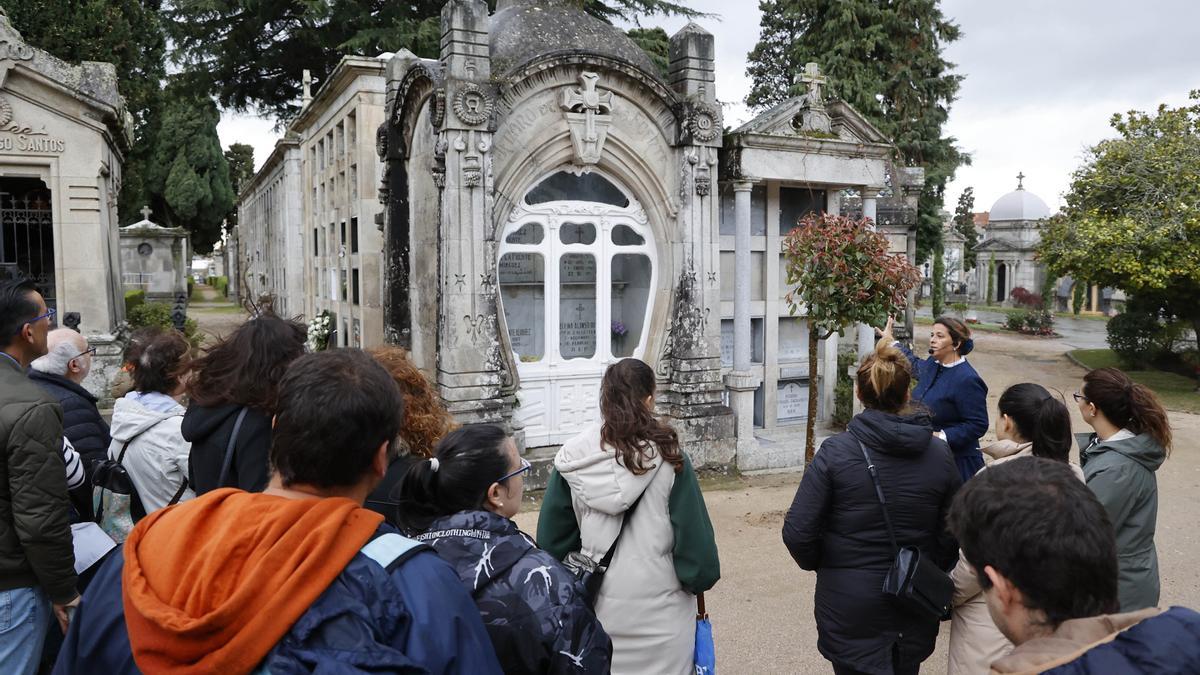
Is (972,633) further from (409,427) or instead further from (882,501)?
(409,427)

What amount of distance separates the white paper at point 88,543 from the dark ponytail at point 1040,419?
154 inches

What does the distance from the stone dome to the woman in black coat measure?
5958 centimetres

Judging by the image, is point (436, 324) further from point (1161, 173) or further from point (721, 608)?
point (1161, 173)

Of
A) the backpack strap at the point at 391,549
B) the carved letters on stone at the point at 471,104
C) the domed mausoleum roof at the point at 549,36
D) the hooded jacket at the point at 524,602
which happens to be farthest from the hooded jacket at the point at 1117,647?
the domed mausoleum roof at the point at 549,36

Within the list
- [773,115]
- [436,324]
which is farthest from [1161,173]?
[436,324]

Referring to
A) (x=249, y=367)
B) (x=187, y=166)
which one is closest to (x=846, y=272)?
(x=249, y=367)

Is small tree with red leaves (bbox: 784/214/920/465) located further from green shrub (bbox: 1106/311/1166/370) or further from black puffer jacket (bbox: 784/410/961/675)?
green shrub (bbox: 1106/311/1166/370)

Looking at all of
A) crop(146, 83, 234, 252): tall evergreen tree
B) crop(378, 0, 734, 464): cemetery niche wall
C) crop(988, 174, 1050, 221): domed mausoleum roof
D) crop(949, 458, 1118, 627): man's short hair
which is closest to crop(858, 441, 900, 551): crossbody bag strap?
crop(949, 458, 1118, 627): man's short hair

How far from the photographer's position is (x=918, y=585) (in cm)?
327

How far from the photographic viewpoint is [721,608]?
5926mm

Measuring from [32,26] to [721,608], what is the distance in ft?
58.6

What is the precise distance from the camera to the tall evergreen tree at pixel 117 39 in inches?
659

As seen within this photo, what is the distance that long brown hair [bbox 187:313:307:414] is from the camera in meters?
3.03

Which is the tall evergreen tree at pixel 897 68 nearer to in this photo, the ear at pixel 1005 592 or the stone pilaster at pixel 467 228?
A: the stone pilaster at pixel 467 228
